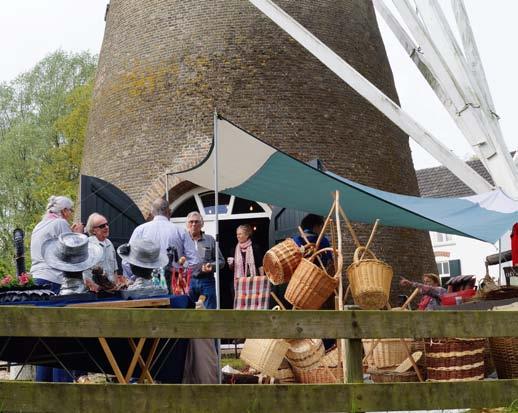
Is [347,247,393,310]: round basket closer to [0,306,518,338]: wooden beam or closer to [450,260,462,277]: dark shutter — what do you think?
[0,306,518,338]: wooden beam

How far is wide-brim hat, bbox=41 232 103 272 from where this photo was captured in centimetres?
517

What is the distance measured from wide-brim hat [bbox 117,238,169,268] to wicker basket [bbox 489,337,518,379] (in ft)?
8.89

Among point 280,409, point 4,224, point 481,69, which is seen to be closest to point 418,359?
point 280,409

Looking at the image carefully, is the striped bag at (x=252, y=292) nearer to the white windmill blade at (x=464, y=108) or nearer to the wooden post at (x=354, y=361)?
the white windmill blade at (x=464, y=108)

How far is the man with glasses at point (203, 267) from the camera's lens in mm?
7660

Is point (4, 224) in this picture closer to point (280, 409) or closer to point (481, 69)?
point (481, 69)

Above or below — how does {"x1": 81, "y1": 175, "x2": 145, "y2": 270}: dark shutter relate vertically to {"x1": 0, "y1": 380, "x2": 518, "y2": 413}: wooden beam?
above

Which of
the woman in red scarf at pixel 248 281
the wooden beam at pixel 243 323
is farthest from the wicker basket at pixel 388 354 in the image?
the wooden beam at pixel 243 323

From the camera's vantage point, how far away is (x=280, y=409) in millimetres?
3818

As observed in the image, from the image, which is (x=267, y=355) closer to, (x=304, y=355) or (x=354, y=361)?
(x=304, y=355)

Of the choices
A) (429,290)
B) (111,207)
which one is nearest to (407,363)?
(429,290)

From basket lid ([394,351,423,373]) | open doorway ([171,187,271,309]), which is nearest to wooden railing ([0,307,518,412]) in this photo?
basket lid ([394,351,423,373])

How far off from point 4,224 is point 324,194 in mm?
23710

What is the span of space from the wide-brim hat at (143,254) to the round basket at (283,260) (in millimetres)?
1521
